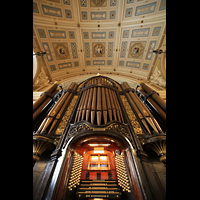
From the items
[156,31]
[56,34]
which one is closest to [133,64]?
[156,31]

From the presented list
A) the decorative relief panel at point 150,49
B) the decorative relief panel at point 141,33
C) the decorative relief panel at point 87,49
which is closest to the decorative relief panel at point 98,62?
the decorative relief panel at point 87,49

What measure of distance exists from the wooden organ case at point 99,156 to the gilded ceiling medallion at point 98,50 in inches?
282

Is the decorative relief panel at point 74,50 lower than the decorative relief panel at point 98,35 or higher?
lower

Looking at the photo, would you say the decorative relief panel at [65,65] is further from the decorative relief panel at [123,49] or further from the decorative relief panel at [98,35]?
the decorative relief panel at [123,49]

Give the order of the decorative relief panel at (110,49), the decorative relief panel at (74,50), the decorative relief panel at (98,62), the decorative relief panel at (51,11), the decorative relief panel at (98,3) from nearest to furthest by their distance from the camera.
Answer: the decorative relief panel at (51,11) → the decorative relief panel at (98,3) → the decorative relief panel at (74,50) → the decorative relief panel at (110,49) → the decorative relief panel at (98,62)

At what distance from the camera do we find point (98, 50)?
970 centimetres

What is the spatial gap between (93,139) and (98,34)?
878 cm

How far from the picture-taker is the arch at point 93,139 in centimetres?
194

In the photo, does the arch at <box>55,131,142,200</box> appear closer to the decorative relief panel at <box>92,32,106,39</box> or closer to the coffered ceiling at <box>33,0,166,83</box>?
the coffered ceiling at <box>33,0,166,83</box>

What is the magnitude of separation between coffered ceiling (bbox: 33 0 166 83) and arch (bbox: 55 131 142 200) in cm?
756

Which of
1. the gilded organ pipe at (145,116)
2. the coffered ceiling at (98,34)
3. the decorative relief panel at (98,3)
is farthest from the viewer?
the decorative relief panel at (98,3)

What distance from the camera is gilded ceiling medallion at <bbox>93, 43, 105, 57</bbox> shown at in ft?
31.4
